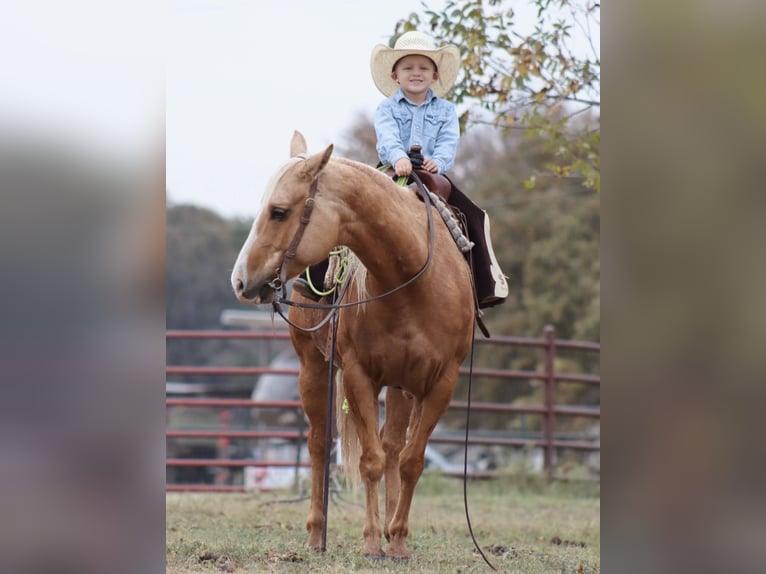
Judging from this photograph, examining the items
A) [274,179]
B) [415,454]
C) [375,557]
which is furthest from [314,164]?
[375,557]

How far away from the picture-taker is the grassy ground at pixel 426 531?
216 inches

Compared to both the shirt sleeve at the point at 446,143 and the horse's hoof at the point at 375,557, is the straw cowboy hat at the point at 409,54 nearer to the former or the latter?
the shirt sleeve at the point at 446,143

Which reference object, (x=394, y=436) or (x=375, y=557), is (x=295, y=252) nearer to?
(x=375, y=557)

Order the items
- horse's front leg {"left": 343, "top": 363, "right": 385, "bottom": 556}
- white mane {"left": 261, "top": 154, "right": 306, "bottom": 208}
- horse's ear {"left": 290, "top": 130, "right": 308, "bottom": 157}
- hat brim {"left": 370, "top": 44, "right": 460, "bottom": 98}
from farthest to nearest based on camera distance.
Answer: hat brim {"left": 370, "top": 44, "right": 460, "bottom": 98}
horse's front leg {"left": 343, "top": 363, "right": 385, "bottom": 556}
horse's ear {"left": 290, "top": 130, "right": 308, "bottom": 157}
white mane {"left": 261, "top": 154, "right": 306, "bottom": 208}

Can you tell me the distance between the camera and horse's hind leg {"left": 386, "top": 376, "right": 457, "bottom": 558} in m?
5.46

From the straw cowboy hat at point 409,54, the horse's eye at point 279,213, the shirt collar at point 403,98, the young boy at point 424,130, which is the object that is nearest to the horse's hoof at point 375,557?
the young boy at point 424,130

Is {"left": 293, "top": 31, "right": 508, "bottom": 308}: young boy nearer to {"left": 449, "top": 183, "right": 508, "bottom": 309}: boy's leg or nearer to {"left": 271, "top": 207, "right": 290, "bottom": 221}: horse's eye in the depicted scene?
{"left": 449, "top": 183, "right": 508, "bottom": 309}: boy's leg

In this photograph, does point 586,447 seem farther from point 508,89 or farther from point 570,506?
point 508,89

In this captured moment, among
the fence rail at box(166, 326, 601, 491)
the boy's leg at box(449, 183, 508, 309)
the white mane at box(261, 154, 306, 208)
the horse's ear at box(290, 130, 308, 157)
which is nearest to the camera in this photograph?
the white mane at box(261, 154, 306, 208)

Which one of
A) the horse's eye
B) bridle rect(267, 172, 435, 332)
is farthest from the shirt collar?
the horse's eye
